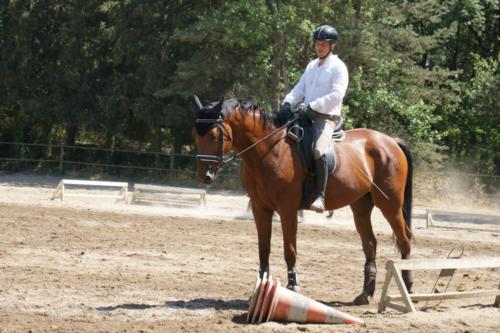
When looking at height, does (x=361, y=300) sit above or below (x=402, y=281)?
below

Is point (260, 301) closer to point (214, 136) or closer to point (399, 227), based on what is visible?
point (214, 136)

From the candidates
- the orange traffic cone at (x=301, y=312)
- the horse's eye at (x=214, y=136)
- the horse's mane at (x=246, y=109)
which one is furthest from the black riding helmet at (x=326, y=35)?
the orange traffic cone at (x=301, y=312)

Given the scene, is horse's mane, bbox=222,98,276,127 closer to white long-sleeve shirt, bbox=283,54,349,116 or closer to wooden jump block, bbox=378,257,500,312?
white long-sleeve shirt, bbox=283,54,349,116

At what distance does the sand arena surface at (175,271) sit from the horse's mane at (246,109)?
2198 millimetres

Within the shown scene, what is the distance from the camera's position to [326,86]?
29.9 ft

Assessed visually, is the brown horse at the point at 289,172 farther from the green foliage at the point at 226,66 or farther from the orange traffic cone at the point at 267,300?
the green foliage at the point at 226,66

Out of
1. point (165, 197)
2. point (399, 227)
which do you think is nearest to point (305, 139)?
point (399, 227)

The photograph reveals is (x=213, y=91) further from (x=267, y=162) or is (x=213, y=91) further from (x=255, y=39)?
(x=267, y=162)

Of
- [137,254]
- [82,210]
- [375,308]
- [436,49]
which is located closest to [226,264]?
[137,254]

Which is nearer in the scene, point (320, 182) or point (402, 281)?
point (402, 281)

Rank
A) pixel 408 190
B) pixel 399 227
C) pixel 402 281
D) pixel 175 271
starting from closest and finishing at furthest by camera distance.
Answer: pixel 402 281
pixel 399 227
pixel 408 190
pixel 175 271

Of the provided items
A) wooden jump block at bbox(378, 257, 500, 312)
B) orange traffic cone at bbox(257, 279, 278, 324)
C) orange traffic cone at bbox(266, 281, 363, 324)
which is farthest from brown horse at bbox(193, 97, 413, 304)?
orange traffic cone at bbox(257, 279, 278, 324)

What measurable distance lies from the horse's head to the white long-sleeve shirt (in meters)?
1.21

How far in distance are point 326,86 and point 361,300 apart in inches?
104
